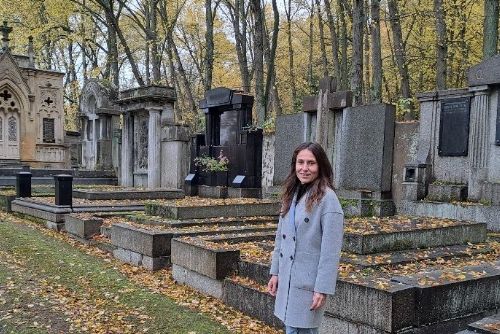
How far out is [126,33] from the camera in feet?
124

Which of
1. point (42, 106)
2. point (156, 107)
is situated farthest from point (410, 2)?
point (42, 106)

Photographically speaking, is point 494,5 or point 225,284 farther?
point 494,5

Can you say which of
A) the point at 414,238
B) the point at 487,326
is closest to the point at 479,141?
the point at 414,238

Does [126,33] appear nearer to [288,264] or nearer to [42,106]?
[42,106]

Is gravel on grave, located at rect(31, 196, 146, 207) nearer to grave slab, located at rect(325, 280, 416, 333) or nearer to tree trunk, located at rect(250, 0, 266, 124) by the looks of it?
tree trunk, located at rect(250, 0, 266, 124)

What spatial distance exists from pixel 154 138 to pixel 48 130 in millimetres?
12462

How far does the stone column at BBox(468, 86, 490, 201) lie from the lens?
9.34m

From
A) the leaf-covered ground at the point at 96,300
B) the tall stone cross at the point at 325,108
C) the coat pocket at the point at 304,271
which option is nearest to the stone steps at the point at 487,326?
the coat pocket at the point at 304,271

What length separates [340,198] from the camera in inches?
418

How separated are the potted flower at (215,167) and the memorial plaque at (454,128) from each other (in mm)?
6420

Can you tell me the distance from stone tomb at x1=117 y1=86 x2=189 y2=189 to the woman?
1314cm

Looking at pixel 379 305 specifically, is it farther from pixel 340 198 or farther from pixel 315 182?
pixel 340 198

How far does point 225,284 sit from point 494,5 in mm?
11216

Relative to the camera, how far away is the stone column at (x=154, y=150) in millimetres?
16766
